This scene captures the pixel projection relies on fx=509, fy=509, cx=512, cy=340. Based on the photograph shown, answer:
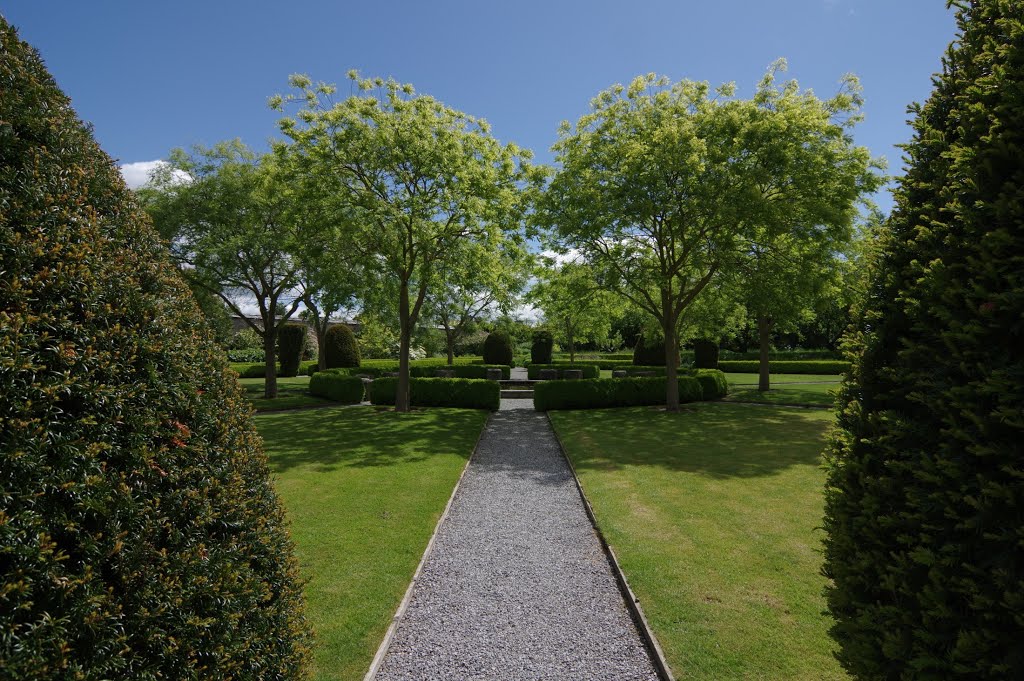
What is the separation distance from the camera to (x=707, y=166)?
646 inches

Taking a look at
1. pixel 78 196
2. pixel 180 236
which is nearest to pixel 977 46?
pixel 78 196

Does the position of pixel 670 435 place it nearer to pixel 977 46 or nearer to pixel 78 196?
pixel 977 46

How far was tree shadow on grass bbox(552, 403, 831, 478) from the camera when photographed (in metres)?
10.7

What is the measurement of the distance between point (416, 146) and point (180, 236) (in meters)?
11.5

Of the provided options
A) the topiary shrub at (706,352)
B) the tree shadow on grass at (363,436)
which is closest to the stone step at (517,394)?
the tree shadow on grass at (363,436)

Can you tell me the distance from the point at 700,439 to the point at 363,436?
29.8 ft

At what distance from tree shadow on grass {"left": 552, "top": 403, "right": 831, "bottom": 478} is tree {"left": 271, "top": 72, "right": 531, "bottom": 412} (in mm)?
7428

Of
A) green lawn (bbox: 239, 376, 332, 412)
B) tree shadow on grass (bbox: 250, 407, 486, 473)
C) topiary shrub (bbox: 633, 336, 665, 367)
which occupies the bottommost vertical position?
green lawn (bbox: 239, 376, 332, 412)

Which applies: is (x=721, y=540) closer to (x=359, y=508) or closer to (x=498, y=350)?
(x=359, y=508)

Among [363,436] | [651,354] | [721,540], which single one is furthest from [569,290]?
[651,354]

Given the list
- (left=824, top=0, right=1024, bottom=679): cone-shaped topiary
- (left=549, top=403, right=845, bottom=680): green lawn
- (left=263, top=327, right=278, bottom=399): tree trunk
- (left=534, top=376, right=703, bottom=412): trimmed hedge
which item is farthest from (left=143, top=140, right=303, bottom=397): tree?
(left=824, top=0, right=1024, bottom=679): cone-shaped topiary

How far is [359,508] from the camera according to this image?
→ 7918 mm

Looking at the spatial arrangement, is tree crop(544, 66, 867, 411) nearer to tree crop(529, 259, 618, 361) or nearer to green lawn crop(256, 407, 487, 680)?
tree crop(529, 259, 618, 361)

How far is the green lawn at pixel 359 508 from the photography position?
468cm
